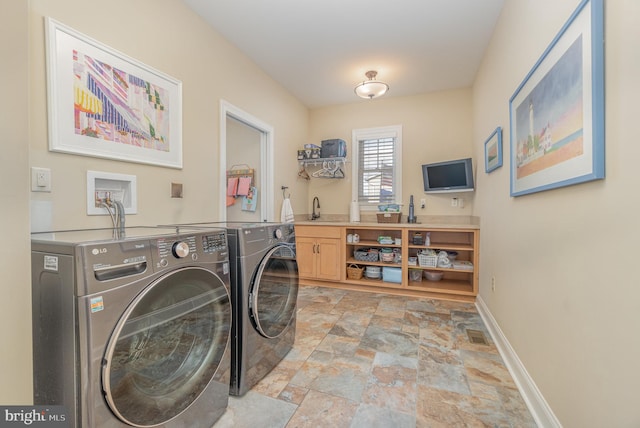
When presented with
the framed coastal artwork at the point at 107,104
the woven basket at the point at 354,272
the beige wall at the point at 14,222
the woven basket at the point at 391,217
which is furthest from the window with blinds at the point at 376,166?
the beige wall at the point at 14,222

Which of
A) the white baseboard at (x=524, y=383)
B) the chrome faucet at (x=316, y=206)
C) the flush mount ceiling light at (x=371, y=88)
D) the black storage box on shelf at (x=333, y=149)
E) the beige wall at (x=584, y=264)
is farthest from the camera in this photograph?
the chrome faucet at (x=316, y=206)

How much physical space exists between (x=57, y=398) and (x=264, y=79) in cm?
322

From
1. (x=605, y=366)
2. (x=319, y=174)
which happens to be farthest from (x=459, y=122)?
(x=605, y=366)

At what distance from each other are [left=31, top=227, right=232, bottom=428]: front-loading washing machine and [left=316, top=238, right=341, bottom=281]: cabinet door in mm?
2355

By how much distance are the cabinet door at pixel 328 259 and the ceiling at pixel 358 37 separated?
6.86ft

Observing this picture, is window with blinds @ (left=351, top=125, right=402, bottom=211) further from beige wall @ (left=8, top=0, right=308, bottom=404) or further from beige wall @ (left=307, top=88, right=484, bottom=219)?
beige wall @ (left=8, top=0, right=308, bottom=404)

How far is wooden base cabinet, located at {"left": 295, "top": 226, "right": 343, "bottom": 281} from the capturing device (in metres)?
3.56

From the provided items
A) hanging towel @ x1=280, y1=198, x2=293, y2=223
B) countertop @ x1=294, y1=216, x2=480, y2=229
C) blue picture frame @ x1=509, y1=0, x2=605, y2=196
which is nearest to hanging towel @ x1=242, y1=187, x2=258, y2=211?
hanging towel @ x1=280, y1=198, x2=293, y2=223

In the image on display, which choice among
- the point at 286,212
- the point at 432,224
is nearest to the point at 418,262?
the point at 432,224

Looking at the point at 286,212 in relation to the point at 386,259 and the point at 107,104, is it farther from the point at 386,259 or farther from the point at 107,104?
the point at 107,104

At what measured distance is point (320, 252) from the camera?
3.63 meters

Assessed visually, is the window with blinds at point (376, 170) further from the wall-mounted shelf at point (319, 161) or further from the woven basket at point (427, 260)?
the woven basket at point (427, 260)

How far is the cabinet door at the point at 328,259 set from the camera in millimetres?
3561

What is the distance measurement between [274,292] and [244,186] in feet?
6.55
